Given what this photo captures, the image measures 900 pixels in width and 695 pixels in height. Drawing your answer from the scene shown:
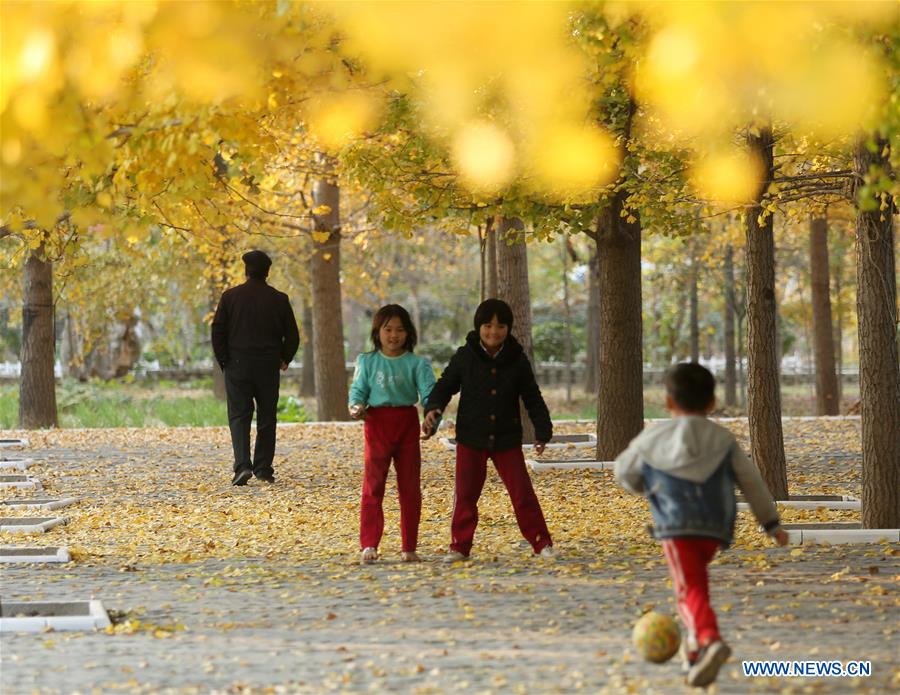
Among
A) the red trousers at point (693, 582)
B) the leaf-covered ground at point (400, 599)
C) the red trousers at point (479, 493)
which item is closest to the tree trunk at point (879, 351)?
the leaf-covered ground at point (400, 599)

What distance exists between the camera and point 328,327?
20953 millimetres

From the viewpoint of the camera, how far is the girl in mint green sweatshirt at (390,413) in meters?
8.56

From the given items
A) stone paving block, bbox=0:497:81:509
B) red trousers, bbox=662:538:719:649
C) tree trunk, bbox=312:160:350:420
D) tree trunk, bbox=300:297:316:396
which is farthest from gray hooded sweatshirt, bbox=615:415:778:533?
tree trunk, bbox=300:297:316:396

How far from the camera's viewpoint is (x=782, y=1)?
5.39 meters

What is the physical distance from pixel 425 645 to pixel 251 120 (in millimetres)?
2845

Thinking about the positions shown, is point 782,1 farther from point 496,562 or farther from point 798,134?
point 798,134

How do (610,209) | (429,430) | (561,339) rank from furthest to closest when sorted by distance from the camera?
(561,339), (610,209), (429,430)

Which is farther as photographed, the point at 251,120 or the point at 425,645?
the point at 251,120

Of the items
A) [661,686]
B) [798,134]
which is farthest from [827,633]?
[798,134]

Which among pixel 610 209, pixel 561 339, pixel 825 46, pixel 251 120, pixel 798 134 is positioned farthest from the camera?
pixel 561 339

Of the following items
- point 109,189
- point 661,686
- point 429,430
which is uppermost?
A: point 109,189

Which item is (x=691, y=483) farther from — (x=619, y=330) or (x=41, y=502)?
(x=619, y=330)

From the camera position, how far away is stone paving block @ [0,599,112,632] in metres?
6.81

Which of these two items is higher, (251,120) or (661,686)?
(251,120)
